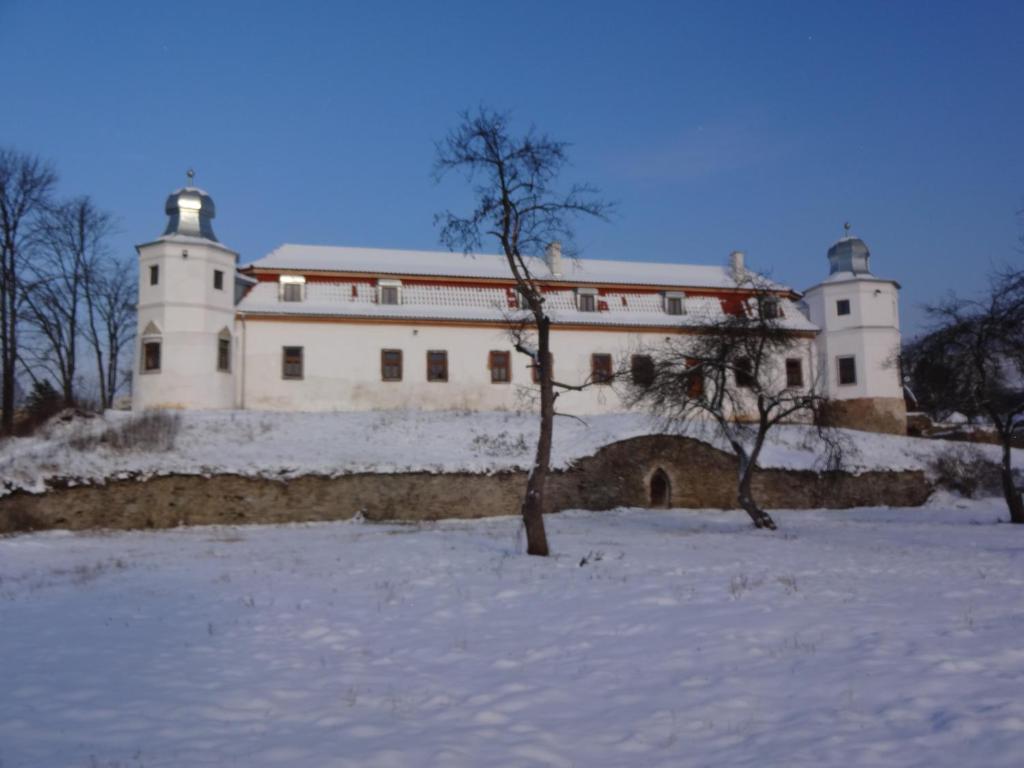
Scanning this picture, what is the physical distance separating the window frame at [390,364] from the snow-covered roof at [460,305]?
1.41 meters

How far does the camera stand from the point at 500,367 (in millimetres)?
33812

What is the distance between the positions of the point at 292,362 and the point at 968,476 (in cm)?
2555

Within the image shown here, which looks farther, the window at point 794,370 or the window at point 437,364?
the window at point 794,370

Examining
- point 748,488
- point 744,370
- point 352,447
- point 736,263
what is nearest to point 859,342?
point 736,263

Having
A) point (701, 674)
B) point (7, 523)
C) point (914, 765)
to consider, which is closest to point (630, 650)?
point (701, 674)

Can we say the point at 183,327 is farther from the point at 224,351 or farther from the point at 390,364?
the point at 390,364

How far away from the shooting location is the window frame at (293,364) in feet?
104

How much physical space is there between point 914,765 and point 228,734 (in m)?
4.02

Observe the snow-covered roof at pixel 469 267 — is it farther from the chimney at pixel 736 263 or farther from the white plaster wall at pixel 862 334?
the white plaster wall at pixel 862 334

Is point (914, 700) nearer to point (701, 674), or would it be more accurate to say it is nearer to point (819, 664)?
point (819, 664)

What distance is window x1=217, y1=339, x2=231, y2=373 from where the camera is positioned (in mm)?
30527

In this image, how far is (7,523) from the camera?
1981 centimetres

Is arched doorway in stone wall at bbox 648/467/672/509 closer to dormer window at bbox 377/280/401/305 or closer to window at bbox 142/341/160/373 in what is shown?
dormer window at bbox 377/280/401/305

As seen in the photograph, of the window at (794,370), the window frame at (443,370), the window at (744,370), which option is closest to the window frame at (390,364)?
the window frame at (443,370)
